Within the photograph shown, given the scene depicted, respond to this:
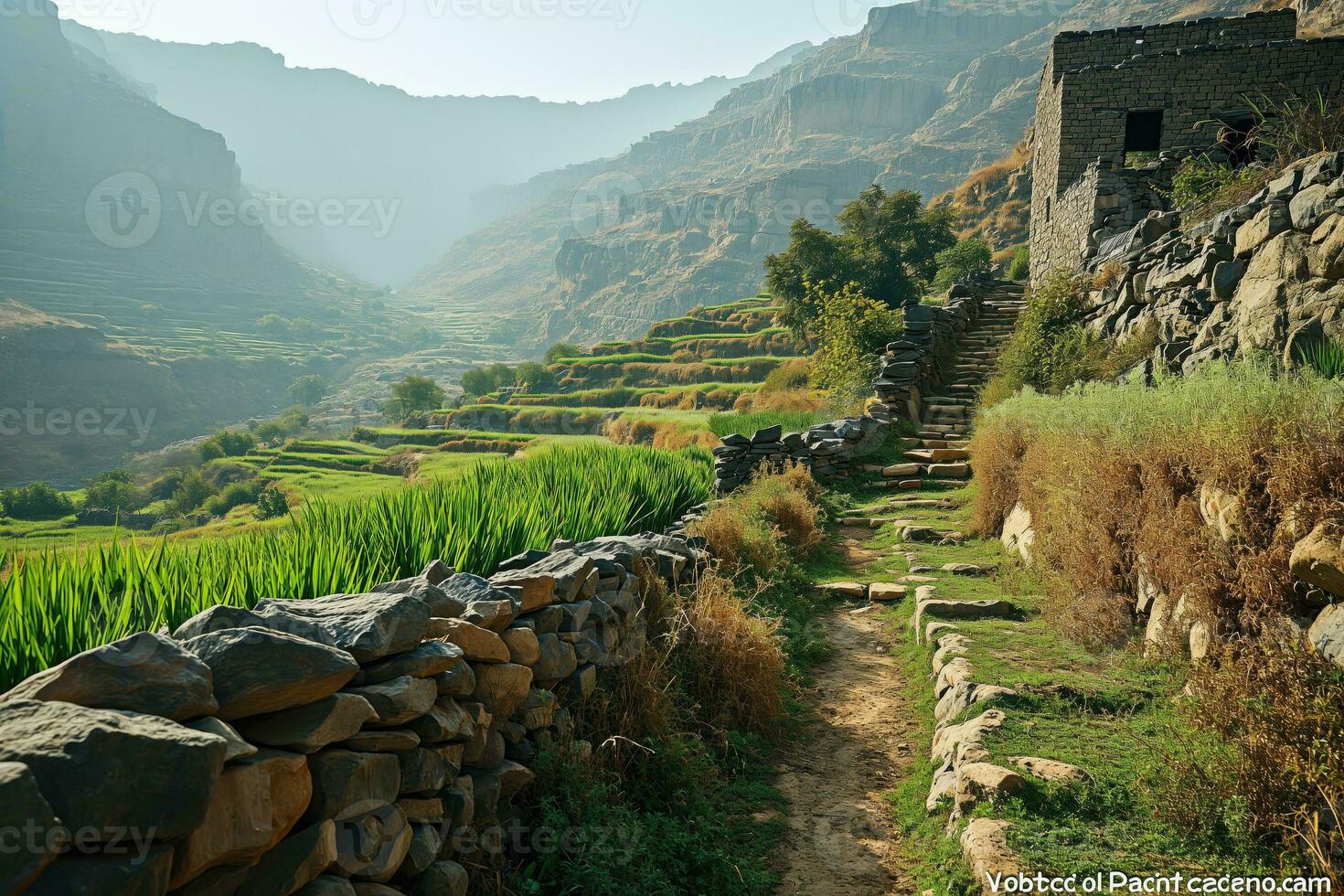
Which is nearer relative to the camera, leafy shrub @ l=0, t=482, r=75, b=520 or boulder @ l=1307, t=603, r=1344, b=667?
boulder @ l=1307, t=603, r=1344, b=667

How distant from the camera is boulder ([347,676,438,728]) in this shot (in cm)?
262

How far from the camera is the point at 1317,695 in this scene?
2.80 metres

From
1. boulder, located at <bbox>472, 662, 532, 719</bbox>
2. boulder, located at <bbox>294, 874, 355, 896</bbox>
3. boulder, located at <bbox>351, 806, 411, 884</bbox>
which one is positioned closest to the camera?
boulder, located at <bbox>294, 874, 355, 896</bbox>

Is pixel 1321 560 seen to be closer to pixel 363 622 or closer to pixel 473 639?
pixel 473 639

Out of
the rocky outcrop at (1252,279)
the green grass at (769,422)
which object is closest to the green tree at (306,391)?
the green grass at (769,422)

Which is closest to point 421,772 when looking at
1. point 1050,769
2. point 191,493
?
point 1050,769

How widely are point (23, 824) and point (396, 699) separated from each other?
45.4 inches

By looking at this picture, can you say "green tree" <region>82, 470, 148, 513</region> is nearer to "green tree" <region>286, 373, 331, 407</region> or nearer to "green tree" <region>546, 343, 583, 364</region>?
→ "green tree" <region>546, 343, 583, 364</region>

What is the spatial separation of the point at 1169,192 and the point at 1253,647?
15.9m

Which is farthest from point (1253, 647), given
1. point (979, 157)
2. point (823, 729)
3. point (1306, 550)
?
point (979, 157)

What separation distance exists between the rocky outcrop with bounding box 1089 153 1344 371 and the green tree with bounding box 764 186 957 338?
21.6 meters

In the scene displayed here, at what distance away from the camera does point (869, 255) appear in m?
33.8

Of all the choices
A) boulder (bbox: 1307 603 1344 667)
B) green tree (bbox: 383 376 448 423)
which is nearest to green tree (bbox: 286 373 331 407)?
green tree (bbox: 383 376 448 423)

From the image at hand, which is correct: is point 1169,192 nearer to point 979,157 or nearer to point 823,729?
A: point 823,729
